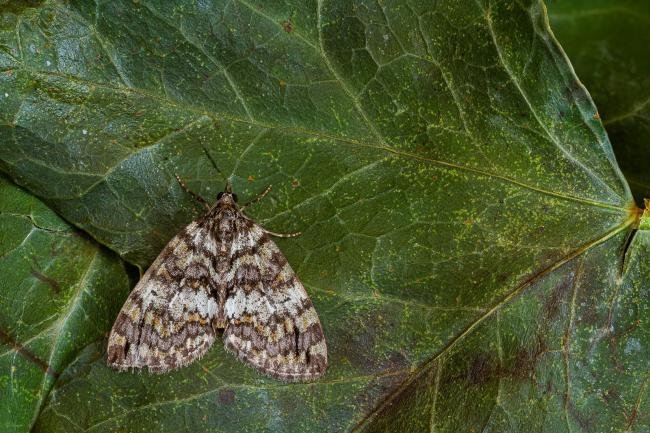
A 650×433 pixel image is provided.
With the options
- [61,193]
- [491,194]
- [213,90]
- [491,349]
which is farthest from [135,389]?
[491,194]

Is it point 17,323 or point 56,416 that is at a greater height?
point 17,323

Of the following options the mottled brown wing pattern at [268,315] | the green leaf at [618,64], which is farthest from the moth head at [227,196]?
the green leaf at [618,64]

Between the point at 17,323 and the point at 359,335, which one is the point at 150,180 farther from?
the point at 359,335

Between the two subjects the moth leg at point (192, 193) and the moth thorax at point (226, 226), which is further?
the moth thorax at point (226, 226)

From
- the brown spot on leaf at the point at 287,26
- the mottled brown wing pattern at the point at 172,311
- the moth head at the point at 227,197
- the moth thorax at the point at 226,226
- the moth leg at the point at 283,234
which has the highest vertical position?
the brown spot on leaf at the point at 287,26

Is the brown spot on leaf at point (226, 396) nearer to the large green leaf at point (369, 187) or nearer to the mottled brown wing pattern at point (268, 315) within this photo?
the large green leaf at point (369, 187)

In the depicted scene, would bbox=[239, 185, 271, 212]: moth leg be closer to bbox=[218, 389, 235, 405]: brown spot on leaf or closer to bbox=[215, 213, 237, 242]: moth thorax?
bbox=[215, 213, 237, 242]: moth thorax

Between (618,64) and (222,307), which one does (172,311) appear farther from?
(618,64)

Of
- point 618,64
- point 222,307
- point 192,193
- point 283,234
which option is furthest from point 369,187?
point 618,64

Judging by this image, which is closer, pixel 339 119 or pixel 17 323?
pixel 339 119
